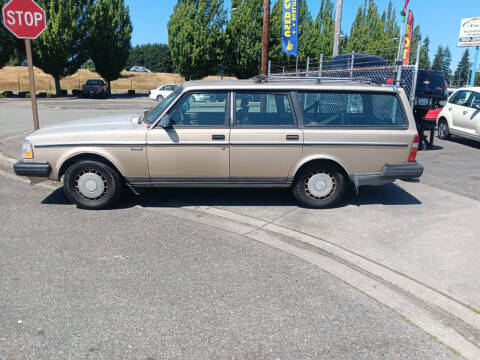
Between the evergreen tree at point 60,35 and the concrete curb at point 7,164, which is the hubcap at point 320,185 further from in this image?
the evergreen tree at point 60,35

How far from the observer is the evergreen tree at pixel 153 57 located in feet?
310

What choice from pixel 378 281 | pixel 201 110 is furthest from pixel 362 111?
pixel 378 281

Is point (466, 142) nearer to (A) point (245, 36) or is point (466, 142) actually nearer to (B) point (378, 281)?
(B) point (378, 281)

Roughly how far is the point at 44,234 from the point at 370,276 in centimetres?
359

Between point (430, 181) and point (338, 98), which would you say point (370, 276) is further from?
point (430, 181)

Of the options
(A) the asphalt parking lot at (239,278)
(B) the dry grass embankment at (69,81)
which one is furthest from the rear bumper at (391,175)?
(B) the dry grass embankment at (69,81)

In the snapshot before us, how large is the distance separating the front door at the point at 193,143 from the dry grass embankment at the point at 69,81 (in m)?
44.8

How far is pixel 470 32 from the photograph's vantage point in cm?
2625

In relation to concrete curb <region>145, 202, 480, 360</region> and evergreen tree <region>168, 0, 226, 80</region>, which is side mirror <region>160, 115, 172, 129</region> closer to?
concrete curb <region>145, 202, 480, 360</region>

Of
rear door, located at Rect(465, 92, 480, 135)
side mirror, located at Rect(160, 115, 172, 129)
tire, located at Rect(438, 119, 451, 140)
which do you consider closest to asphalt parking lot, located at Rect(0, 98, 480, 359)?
side mirror, located at Rect(160, 115, 172, 129)

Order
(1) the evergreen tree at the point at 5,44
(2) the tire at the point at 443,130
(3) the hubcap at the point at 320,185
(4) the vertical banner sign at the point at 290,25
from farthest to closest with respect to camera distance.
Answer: (1) the evergreen tree at the point at 5,44 → (4) the vertical banner sign at the point at 290,25 → (2) the tire at the point at 443,130 → (3) the hubcap at the point at 320,185

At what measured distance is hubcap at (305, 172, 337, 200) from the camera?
5605mm

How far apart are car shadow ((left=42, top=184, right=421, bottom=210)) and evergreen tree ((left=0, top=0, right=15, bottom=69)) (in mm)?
32773

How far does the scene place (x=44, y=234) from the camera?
467 centimetres
